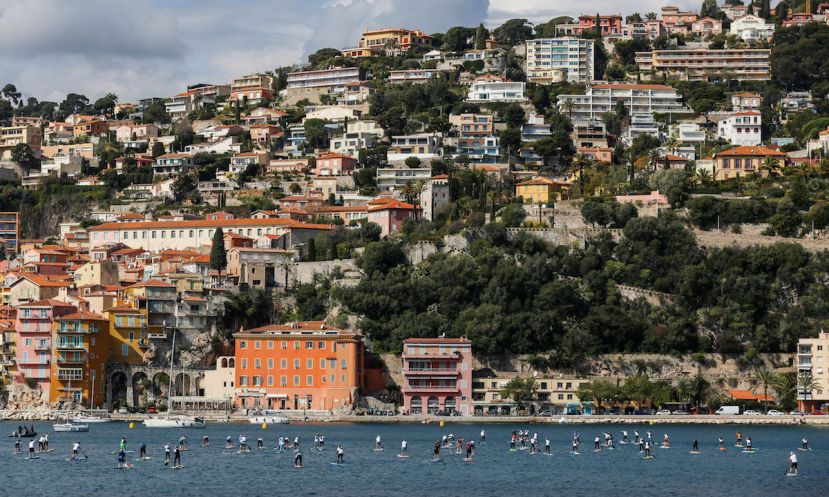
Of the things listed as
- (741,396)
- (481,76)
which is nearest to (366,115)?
(481,76)

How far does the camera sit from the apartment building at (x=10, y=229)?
12038 cm

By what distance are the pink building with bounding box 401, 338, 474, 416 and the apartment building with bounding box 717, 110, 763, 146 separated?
132 feet

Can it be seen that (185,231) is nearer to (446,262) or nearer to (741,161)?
(446,262)

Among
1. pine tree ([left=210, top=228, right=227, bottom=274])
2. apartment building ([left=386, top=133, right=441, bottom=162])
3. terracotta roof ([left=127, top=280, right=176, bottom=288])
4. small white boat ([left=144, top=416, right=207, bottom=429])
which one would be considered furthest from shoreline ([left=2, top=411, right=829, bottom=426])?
apartment building ([left=386, top=133, right=441, bottom=162])

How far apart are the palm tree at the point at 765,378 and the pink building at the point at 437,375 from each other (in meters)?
15.4

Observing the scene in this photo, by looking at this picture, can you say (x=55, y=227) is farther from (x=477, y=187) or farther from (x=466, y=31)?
(x=466, y=31)

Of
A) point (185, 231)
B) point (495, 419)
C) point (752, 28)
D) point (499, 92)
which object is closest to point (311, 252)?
point (185, 231)

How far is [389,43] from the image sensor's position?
159000mm

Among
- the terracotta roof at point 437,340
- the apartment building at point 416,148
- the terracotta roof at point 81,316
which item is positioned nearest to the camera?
the terracotta roof at point 437,340

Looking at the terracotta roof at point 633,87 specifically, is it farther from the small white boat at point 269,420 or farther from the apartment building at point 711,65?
the small white boat at point 269,420

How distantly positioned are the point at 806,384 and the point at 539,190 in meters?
27.1

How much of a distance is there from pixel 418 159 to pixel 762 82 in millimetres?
34029

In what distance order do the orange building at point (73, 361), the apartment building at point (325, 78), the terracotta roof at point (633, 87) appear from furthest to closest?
the apartment building at point (325, 78) → the terracotta roof at point (633, 87) → the orange building at point (73, 361)

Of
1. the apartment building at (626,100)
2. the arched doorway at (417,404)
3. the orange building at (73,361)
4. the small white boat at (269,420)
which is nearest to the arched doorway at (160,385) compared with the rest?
the orange building at (73,361)
